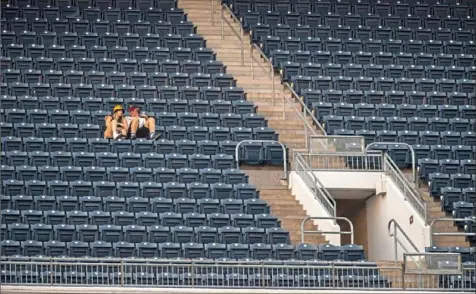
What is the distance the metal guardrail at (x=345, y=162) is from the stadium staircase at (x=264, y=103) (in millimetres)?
727

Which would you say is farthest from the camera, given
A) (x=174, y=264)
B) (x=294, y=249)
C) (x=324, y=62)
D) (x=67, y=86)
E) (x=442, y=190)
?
(x=324, y=62)

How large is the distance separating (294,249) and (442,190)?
4.33 metres

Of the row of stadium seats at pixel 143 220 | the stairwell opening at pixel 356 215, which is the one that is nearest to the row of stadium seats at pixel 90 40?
the stairwell opening at pixel 356 215

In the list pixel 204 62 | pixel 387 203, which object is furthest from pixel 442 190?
pixel 204 62

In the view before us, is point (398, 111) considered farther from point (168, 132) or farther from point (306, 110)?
point (168, 132)

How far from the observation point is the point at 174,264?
28047mm

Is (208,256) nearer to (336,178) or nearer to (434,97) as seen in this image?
(336,178)

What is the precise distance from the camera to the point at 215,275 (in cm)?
2827

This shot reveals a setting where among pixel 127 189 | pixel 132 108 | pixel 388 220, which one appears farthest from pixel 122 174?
pixel 388 220

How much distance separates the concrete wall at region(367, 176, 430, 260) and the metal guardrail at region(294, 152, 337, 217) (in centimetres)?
105

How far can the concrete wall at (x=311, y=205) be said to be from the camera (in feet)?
103

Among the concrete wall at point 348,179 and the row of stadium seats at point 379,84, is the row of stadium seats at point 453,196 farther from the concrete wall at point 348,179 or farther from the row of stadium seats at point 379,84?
the row of stadium seats at point 379,84

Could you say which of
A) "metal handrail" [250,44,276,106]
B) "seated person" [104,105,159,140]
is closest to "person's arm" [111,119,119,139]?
"seated person" [104,105,159,140]

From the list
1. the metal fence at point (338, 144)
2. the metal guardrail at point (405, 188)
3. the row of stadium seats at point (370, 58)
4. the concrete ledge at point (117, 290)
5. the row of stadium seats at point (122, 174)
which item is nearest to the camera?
the concrete ledge at point (117, 290)
